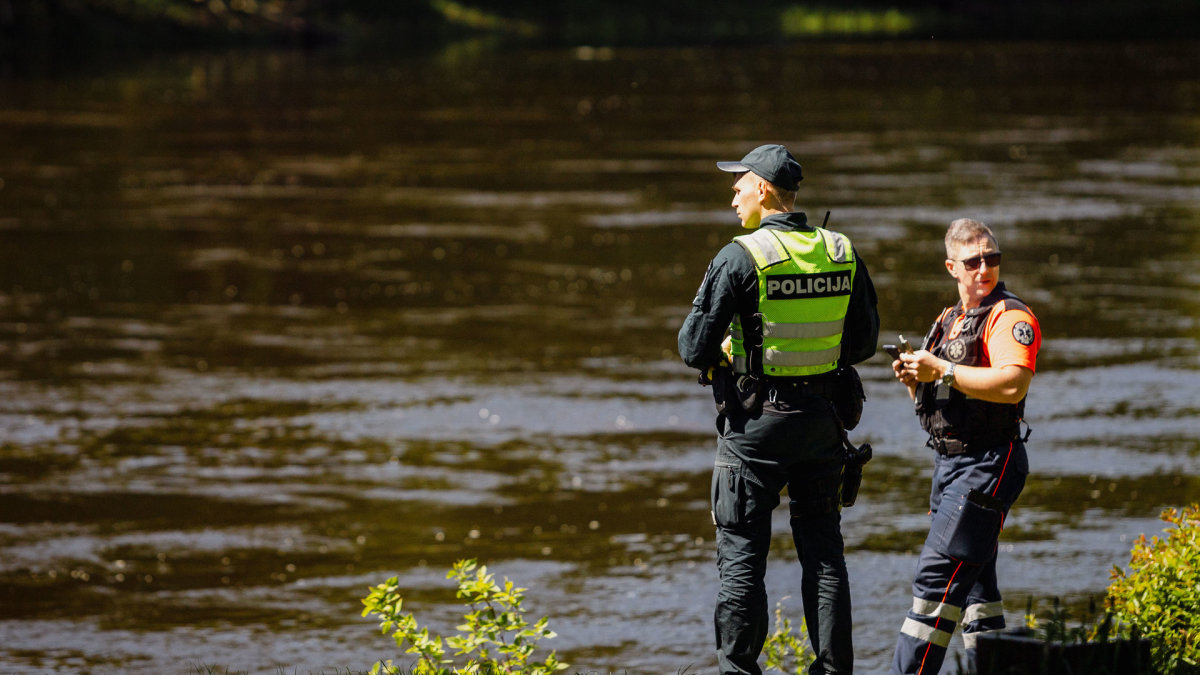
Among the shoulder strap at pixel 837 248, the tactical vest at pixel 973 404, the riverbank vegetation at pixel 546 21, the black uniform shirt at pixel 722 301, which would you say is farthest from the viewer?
the riverbank vegetation at pixel 546 21

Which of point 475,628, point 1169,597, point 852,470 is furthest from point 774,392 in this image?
point 1169,597

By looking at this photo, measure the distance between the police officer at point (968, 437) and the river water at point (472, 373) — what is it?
67.3 inches

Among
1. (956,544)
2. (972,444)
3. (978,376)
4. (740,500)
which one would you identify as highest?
(978,376)

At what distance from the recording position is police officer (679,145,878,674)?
5312 millimetres

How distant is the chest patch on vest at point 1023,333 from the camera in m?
5.41

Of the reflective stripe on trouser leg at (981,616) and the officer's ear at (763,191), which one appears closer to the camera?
the officer's ear at (763,191)

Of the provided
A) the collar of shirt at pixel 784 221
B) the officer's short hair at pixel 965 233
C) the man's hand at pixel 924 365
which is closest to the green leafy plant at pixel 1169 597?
the man's hand at pixel 924 365

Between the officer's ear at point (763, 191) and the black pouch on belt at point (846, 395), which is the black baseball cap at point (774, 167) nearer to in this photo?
the officer's ear at point (763, 191)

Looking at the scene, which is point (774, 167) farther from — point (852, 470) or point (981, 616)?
point (981, 616)

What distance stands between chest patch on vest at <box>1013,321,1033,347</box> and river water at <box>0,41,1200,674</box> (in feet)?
7.39

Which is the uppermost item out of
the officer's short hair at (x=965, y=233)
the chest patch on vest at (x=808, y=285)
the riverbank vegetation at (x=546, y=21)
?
the riverbank vegetation at (x=546, y=21)

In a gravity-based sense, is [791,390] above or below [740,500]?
above

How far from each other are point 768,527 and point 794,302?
76 cm

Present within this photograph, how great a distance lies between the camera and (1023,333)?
543 centimetres
